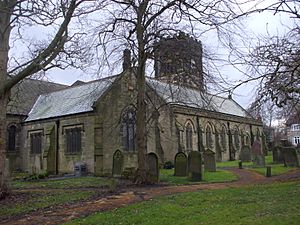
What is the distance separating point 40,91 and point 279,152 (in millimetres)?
24001

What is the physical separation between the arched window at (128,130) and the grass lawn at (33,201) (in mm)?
12923

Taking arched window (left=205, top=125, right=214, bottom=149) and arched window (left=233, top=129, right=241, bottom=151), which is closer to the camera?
arched window (left=205, top=125, right=214, bottom=149)

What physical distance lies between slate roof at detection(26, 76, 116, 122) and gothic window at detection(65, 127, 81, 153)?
135cm

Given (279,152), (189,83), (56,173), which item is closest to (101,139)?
(56,173)

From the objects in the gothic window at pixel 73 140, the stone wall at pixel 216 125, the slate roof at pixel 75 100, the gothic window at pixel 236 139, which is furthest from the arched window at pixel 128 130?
the gothic window at pixel 236 139

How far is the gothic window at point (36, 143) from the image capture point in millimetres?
29953

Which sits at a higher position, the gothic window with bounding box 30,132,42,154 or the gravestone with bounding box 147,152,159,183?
the gothic window with bounding box 30,132,42,154

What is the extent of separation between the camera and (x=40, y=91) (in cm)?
3716

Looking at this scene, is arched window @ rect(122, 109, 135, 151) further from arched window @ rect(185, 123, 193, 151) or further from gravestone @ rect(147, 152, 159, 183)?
arched window @ rect(185, 123, 193, 151)

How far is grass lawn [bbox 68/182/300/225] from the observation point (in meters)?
7.92

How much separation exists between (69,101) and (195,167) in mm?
14944

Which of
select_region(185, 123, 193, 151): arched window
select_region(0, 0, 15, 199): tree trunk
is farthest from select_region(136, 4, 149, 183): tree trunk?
select_region(185, 123, 193, 151): arched window

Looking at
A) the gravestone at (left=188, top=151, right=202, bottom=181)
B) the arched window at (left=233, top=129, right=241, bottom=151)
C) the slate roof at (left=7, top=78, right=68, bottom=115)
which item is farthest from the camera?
the arched window at (left=233, top=129, right=241, bottom=151)

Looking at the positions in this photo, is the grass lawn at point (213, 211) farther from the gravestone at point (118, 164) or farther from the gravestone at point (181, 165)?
the gravestone at point (118, 164)
